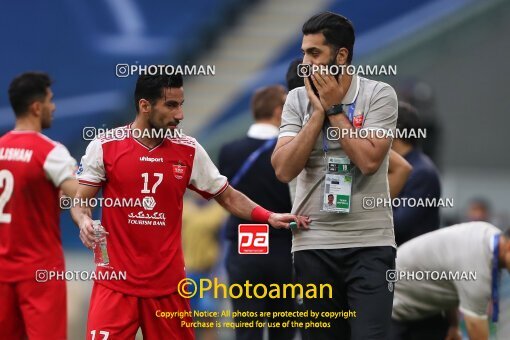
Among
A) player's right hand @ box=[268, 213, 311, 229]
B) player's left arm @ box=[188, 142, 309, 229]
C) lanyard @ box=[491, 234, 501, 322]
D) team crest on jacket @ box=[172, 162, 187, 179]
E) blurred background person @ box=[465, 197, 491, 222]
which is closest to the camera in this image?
player's right hand @ box=[268, 213, 311, 229]

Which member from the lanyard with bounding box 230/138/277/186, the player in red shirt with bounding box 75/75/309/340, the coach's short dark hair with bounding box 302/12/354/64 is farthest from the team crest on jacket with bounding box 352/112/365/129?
the lanyard with bounding box 230/138/277/186

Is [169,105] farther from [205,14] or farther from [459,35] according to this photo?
[205,14]

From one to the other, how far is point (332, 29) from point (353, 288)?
4.27 ft

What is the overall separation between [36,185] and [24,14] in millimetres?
11212

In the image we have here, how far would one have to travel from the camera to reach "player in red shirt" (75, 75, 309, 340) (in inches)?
229

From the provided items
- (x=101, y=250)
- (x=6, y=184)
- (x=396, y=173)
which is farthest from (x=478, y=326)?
(x=6, y=184)

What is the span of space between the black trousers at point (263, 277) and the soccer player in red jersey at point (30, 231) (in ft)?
3.85

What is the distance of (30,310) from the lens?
275 inches

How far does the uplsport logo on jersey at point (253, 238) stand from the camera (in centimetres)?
700

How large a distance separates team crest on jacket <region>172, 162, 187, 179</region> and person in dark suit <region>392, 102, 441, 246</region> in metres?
1.85

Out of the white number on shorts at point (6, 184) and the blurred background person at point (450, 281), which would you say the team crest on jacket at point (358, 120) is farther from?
the white number on shorts at point (6, 184)

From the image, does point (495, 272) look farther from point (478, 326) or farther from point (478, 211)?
point (478, 211)

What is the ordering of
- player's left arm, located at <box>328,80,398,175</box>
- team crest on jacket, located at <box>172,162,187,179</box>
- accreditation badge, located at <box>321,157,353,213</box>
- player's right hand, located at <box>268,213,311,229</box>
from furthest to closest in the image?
team crest on jacket, located at <box>172,162,187,179</box> < player's right hand, located at <box>268,213,311,229</box> < accreditation badge, located at <box>321,157,353,213</box> < player's left arm, located at <box>328,80,398,175</box>

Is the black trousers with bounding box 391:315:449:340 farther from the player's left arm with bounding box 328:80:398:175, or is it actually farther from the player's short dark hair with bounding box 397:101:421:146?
the player's left arm with bounding box 328:80:398:175
